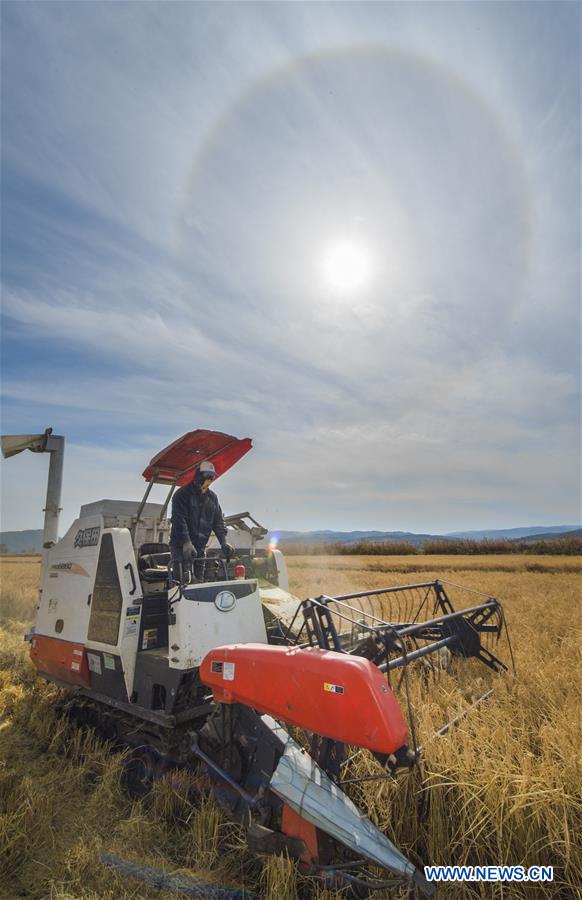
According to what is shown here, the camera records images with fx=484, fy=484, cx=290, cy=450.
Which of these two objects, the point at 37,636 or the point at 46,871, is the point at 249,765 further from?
the point at 37,636

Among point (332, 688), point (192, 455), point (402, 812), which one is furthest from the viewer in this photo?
point (192, 455)

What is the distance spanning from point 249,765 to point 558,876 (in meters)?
1.95

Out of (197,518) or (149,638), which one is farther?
(197,518)

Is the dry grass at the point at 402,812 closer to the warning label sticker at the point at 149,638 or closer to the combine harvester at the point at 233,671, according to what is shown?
the combine harvester at the point at 233,671

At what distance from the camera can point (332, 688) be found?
2.70 meters

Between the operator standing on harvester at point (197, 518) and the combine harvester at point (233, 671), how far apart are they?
18cm

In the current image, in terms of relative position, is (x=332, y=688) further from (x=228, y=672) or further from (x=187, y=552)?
(x=187, y=552)

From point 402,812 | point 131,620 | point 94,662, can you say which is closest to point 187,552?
point 131,620

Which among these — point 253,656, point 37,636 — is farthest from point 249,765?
point 37,636

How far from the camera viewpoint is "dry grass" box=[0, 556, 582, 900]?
111 inches

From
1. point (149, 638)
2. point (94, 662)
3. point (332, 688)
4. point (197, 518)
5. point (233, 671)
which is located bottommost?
point (94, 662)

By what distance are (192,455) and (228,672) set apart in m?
2.70

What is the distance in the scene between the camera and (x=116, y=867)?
10.1 ft

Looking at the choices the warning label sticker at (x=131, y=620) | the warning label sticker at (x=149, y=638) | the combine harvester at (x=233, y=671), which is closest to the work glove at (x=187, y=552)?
the combine harvester at (x=233, y=671)
